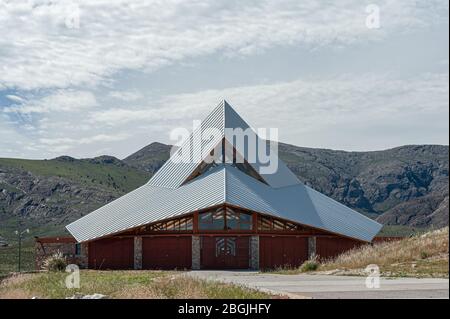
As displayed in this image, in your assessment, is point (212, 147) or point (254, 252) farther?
point (212, 147)

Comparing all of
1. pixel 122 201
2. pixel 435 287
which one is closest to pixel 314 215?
pixel 122 201

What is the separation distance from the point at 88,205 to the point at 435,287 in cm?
14286

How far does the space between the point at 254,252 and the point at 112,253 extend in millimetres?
9999

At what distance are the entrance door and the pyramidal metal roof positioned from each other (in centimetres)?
304

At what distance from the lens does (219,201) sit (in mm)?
43750

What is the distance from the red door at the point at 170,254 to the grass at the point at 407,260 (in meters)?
14.9

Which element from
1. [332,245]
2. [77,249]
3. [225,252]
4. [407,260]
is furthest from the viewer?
[332,245]

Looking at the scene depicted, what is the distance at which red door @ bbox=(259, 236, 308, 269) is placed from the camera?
150 feet

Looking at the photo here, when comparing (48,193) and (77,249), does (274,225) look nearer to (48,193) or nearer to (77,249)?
(77,249)

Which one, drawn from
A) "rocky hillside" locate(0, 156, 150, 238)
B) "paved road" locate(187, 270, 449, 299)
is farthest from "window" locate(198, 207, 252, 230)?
"rocky hillside" locate(0, 156, 150, 238)

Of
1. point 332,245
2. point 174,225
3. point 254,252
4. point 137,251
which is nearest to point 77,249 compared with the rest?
point 137,251

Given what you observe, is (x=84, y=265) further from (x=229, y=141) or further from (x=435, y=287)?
(x=435, y=287)

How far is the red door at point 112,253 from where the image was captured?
45406 millimetres
